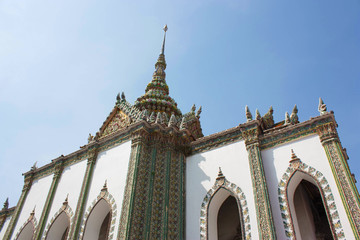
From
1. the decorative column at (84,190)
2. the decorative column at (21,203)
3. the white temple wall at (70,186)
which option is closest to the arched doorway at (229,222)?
the decorative column at (84,190)

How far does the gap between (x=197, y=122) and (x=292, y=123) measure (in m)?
5.01

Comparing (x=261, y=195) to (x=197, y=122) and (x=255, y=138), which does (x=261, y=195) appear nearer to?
(x=255, y=138)

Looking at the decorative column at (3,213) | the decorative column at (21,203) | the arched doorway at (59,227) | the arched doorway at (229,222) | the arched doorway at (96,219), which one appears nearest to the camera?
the arched doorway at (96,219)

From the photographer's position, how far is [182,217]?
9.84 metres

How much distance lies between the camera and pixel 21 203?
44.3ft

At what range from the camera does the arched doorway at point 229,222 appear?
36.6ft

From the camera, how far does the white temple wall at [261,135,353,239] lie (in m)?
8.27

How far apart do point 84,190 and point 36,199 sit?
3.24m

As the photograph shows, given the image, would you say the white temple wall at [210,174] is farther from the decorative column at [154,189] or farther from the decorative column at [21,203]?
the decorative column at [21,203]

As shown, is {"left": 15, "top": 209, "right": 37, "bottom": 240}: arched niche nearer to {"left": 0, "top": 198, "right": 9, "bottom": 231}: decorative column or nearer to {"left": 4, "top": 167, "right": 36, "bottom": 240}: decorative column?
{"left": 4, "top": 167, "right": 36, "bottom": 240}: decorative column

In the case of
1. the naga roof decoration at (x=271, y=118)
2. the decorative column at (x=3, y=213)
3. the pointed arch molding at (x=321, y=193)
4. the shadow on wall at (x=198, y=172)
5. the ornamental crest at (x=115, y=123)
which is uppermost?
the ornamental crest at (x=115, y=123)

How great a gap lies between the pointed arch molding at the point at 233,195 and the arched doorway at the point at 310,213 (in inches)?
51.2

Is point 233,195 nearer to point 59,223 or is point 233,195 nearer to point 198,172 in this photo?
point 198,172

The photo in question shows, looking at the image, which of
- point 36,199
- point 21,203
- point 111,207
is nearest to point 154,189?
point 111,207
